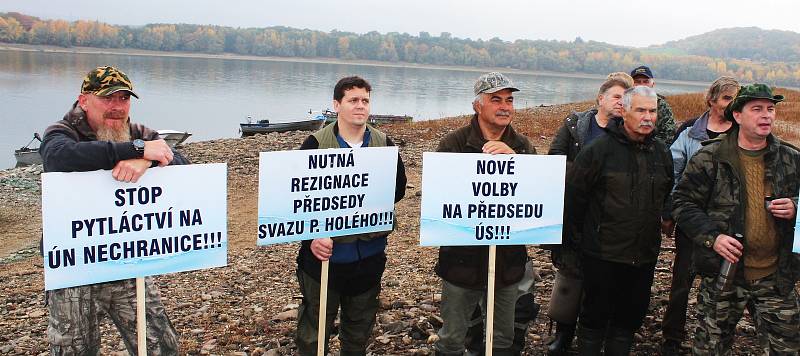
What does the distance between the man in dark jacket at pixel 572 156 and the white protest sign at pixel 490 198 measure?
571 mm

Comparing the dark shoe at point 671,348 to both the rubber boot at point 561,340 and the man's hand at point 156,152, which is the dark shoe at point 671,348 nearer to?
the rubber boot at point 561,340

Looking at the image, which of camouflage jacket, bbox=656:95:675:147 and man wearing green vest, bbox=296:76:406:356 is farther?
camouflage jacket, bbox=656:95:675:147

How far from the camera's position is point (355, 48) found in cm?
16988

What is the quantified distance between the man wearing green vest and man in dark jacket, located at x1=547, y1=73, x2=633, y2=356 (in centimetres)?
141

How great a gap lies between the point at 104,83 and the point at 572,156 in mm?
3186

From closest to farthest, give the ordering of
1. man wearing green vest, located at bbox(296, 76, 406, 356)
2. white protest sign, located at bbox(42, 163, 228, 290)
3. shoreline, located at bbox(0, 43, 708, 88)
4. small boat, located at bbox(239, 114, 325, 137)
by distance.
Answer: white protest sign, located at bbox(42, 163, 228, 290) < man wearing green vest, located at bbox(296, 76, 406, 356) < small boat, located at bbox(239, 114, 325, 137) < shoreline, located at bbox(0, 43, 708, 88)

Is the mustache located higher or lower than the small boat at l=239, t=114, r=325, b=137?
higher

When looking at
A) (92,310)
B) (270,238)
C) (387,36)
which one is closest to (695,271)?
(270,238)

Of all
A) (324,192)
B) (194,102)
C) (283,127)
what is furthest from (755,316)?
(194,102)

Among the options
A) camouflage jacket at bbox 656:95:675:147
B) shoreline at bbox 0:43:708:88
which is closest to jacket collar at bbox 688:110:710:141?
camouflage jacket at bbox 656:95:675:147

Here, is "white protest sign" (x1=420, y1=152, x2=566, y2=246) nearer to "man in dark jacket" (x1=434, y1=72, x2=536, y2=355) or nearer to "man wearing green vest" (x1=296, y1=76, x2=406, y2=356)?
"man in dark jacket" (x1=434, y1=72, x2=536, y2=355)

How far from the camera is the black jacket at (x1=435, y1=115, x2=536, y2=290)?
382 cm

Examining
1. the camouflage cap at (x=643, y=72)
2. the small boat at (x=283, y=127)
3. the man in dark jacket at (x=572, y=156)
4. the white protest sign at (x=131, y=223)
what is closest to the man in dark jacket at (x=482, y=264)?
the man in dark jacket at (x=572, y=156)

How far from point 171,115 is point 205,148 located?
23412 mm
